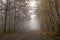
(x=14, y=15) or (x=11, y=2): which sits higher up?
(x=11, y=2)

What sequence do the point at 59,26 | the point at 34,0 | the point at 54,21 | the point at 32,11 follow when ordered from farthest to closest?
the point at 32,11 → the point at 34,0 → the point at 54,21 → the point at 59,26

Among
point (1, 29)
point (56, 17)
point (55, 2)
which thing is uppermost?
point (55, 2)

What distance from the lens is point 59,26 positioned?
14234 mm

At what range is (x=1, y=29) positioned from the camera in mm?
17141

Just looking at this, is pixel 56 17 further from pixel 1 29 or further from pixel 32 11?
pixel 32 11

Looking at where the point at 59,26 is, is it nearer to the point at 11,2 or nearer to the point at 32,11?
the point at 11,2

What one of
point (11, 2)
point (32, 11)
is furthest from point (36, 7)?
point (11, 2)

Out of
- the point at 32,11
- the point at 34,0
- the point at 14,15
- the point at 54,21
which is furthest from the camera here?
the point at 32,11

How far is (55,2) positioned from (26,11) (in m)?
10.0

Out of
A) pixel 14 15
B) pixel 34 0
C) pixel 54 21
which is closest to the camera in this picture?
pixel 54 21

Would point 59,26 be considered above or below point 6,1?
below

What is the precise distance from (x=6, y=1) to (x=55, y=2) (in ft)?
19.4

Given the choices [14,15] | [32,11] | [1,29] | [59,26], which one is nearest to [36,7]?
[32,11]

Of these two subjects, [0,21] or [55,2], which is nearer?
Result: [55,2]
